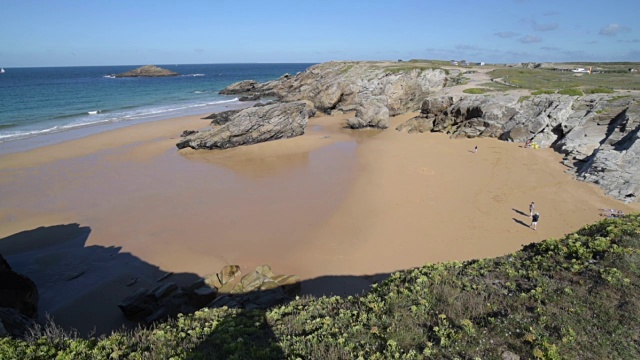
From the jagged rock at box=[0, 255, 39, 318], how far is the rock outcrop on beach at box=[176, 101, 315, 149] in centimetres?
2165

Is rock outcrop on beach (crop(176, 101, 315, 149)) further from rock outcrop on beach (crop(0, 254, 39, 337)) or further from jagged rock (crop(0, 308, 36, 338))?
jagged rock (crop(0, 308, 36, 338))

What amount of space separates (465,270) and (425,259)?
19.6 ft

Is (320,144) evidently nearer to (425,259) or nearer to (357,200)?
(357,200)

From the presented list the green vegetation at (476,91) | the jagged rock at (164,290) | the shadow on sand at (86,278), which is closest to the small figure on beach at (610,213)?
the shadow on sand at (86,278)

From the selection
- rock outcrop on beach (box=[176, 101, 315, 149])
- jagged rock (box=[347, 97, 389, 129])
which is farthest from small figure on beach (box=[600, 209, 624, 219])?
rock outcrop on beach (box=[176, 101, 315, 149])

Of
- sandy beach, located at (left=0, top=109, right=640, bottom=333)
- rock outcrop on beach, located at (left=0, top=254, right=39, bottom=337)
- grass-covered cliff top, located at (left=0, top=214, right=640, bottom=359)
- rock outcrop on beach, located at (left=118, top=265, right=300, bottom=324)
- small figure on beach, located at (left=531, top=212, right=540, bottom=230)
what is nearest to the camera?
grass-covered cliff top, located at (left=0, top=214, right=640, bottom=359)

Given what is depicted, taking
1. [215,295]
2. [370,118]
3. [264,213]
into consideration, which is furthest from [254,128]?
[215,295]

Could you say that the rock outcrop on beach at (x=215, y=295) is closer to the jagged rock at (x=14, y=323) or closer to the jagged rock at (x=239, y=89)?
the jagged rock at (x=14, y=323)

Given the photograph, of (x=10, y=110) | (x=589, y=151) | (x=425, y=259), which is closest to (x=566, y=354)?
(x=425, y=259)

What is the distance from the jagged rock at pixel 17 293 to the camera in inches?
449

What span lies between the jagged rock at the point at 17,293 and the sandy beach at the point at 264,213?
639 millimetres

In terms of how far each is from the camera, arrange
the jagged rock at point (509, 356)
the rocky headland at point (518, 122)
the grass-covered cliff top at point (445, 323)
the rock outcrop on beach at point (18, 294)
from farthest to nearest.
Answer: the rocky headland at point (518, 122)
the rock outcrop on beach at point (18, 294)
the grass-covered cliff top at point (445, 323)
the jagged rock at point (509, 356)

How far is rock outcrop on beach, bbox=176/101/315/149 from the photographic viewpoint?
1305 inches

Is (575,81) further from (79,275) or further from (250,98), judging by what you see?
(79,275)
